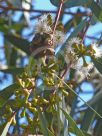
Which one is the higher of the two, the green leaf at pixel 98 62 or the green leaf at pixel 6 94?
the green leaf at pixel 6 94

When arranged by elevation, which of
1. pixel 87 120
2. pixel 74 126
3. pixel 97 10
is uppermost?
pixel 97 10

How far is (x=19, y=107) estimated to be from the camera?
151 cm

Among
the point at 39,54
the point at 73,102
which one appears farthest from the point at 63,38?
the point at 73,102

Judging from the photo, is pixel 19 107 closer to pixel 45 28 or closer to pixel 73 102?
pixel 45 28

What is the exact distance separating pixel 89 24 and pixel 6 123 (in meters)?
0.49

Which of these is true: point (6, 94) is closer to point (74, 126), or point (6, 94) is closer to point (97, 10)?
point (74, 126)

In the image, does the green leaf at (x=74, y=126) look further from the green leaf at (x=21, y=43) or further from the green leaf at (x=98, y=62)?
the green leaf at (x=21, y=43)

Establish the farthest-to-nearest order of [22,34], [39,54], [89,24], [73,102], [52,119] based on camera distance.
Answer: [22,34] < [73,102] < [89,24] < [52,119] < [39,54]

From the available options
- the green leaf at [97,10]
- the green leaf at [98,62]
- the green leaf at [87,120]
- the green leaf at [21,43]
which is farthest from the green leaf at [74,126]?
the green leaf at [21,43]

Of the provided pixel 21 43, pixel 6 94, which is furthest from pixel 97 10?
pixel 21 43

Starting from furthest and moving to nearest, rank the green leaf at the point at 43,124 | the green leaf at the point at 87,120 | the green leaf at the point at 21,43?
the green leaf at the point at 21,43 < the green leaf at the point at 87,120 < the green leaf at the point at 43,124

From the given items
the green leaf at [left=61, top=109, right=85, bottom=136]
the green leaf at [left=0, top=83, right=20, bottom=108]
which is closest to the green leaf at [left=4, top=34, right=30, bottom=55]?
the green leaf at [left=0, top=83, right=20, bottom=108]

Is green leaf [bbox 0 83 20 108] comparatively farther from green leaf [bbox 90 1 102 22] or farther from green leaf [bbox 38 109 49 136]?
green leaf [bbox 90 1 102 22]

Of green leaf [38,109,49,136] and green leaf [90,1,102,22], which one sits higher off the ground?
green leaf [90,1,102,22]
